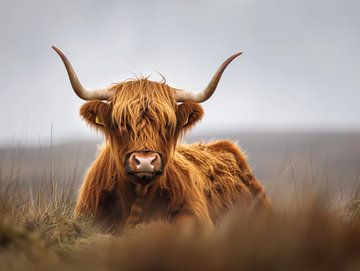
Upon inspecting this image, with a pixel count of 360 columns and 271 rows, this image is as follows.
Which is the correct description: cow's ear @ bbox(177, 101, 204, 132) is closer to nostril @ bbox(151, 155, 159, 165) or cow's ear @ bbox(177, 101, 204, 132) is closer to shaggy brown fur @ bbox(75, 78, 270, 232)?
shaggy brown fur @ bbox(75, 78, 270, 232)

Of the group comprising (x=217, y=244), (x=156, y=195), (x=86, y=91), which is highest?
(x=86, y=91)

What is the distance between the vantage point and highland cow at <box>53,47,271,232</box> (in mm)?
6578

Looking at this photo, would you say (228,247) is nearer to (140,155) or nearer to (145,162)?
(145,162)

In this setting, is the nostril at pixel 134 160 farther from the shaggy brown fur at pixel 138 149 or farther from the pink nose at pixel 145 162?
the shaggy brown fur at pixel 138 149

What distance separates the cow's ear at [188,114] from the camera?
729 centimetres

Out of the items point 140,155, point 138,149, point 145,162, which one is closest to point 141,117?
point 138,149

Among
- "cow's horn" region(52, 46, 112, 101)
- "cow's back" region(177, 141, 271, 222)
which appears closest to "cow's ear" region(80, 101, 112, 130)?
"cow's horn" region(52, 46, 112, 101)

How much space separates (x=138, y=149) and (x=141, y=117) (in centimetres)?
41

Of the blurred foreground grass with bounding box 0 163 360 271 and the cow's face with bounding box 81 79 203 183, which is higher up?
the cow's face with bounding box 81 79 203 183

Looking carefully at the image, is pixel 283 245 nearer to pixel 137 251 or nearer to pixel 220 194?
pixel 137 251

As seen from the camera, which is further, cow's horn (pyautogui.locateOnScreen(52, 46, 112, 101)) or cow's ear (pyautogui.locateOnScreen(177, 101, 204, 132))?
cow's ear (pyautogui.locateOnScreen(177, 101, 204, 132))

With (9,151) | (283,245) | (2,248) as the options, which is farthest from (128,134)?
(283,245)

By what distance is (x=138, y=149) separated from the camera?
21.1ft

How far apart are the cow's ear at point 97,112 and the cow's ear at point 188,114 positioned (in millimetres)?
778
